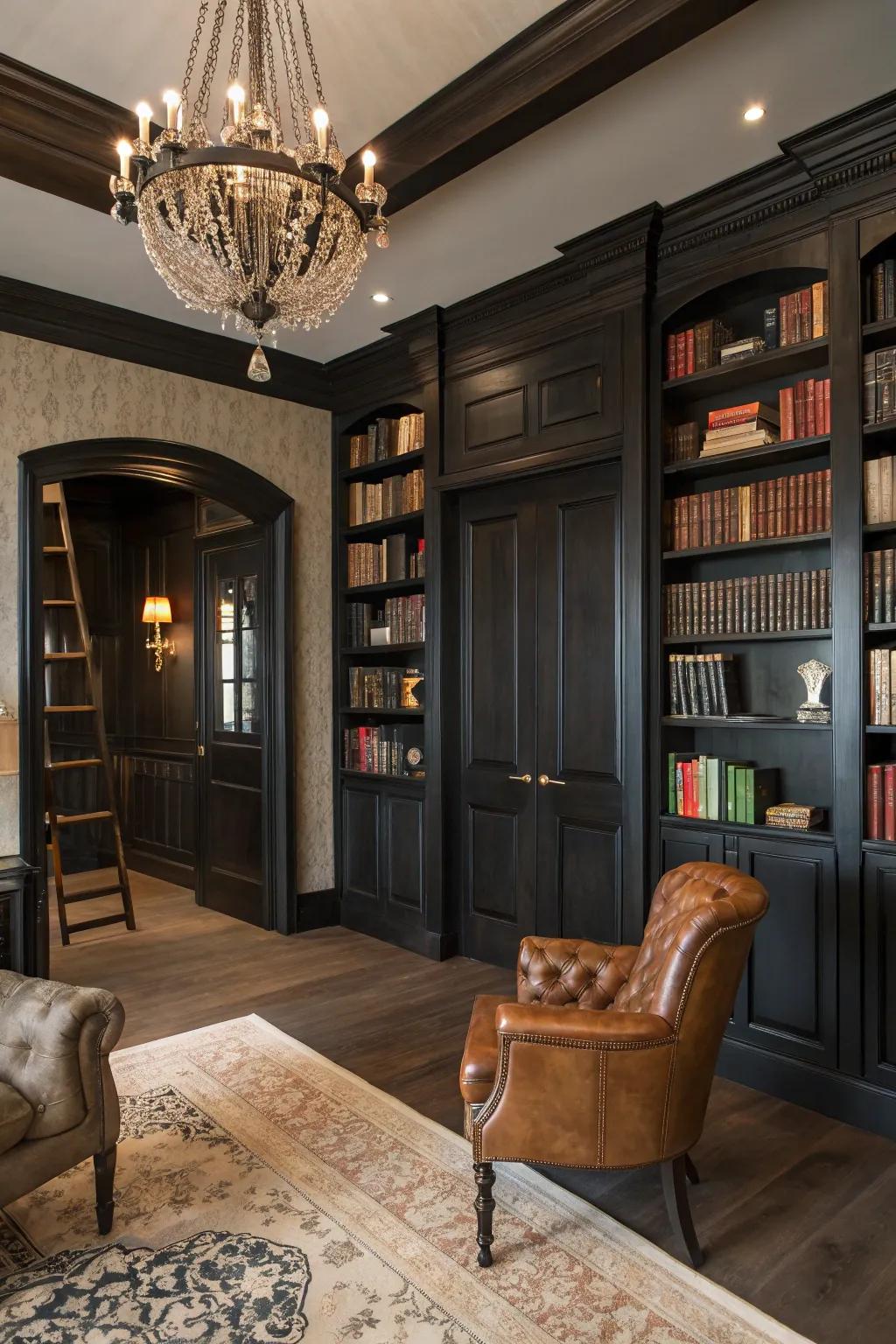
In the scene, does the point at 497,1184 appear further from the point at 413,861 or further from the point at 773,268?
the point at 773,268

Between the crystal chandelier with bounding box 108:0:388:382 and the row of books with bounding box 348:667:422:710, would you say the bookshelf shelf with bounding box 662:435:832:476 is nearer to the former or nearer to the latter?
the crystal chandelier with bounding box 108:0:388:382

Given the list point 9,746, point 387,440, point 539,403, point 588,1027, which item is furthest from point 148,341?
point 588,1027

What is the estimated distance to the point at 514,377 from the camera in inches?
165

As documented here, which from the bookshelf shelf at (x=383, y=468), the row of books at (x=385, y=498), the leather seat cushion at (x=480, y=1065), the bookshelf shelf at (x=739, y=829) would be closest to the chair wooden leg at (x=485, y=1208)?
the leather seat cushion at (x=480, y=1065)

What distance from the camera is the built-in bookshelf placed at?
10.5 feet

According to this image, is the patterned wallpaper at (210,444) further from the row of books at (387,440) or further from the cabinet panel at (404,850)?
the cabinet panel at (404,850)

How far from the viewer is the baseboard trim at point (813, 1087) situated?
2869 millimetres

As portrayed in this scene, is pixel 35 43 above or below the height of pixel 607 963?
above

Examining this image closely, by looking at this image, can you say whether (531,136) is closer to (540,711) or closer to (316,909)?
(540,711)

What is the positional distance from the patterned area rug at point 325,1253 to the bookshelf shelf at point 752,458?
2.56 m

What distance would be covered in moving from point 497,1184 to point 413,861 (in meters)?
2.33

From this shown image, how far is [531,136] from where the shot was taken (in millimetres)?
2963

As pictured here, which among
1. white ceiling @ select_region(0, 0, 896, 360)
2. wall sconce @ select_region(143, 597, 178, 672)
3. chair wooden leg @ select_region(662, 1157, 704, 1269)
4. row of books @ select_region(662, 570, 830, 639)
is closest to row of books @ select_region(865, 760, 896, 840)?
row of books @ select_region(662, 570, 830, 639)

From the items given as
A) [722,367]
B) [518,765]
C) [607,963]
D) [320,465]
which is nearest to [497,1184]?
[607,963]
